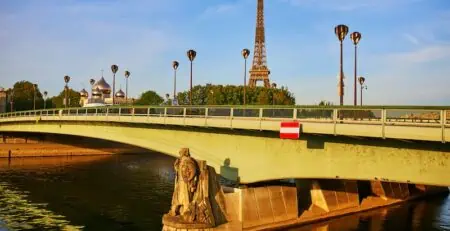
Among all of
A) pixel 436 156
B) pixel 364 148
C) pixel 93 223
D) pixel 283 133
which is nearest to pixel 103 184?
pixel 93 223

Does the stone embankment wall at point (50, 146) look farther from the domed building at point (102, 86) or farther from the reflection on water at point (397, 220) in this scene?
the reflection on water at point (397, 220)

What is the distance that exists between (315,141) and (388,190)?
60.3 feet

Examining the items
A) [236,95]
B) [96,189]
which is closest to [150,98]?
[236,95]

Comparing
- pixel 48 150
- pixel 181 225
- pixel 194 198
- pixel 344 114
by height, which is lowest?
pixel 48 150

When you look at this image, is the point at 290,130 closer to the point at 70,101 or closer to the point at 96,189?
the point at 96,189

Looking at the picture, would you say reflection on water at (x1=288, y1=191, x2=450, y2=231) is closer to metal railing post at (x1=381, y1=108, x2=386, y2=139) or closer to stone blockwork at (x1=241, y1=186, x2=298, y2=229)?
stone blockwork at (x1=241, y1=186, x2=298, y2=229)

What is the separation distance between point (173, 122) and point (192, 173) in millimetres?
6251

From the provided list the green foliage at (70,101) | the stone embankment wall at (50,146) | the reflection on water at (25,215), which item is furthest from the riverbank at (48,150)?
the green foliage at (70,101)

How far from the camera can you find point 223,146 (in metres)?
27.1

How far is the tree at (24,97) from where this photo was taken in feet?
475

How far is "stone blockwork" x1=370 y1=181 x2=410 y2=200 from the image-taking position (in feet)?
119

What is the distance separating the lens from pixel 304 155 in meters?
22.4

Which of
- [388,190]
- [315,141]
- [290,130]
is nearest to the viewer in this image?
[290,130]

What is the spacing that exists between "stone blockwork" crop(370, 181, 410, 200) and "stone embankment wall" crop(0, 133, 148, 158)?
54.1 meters
